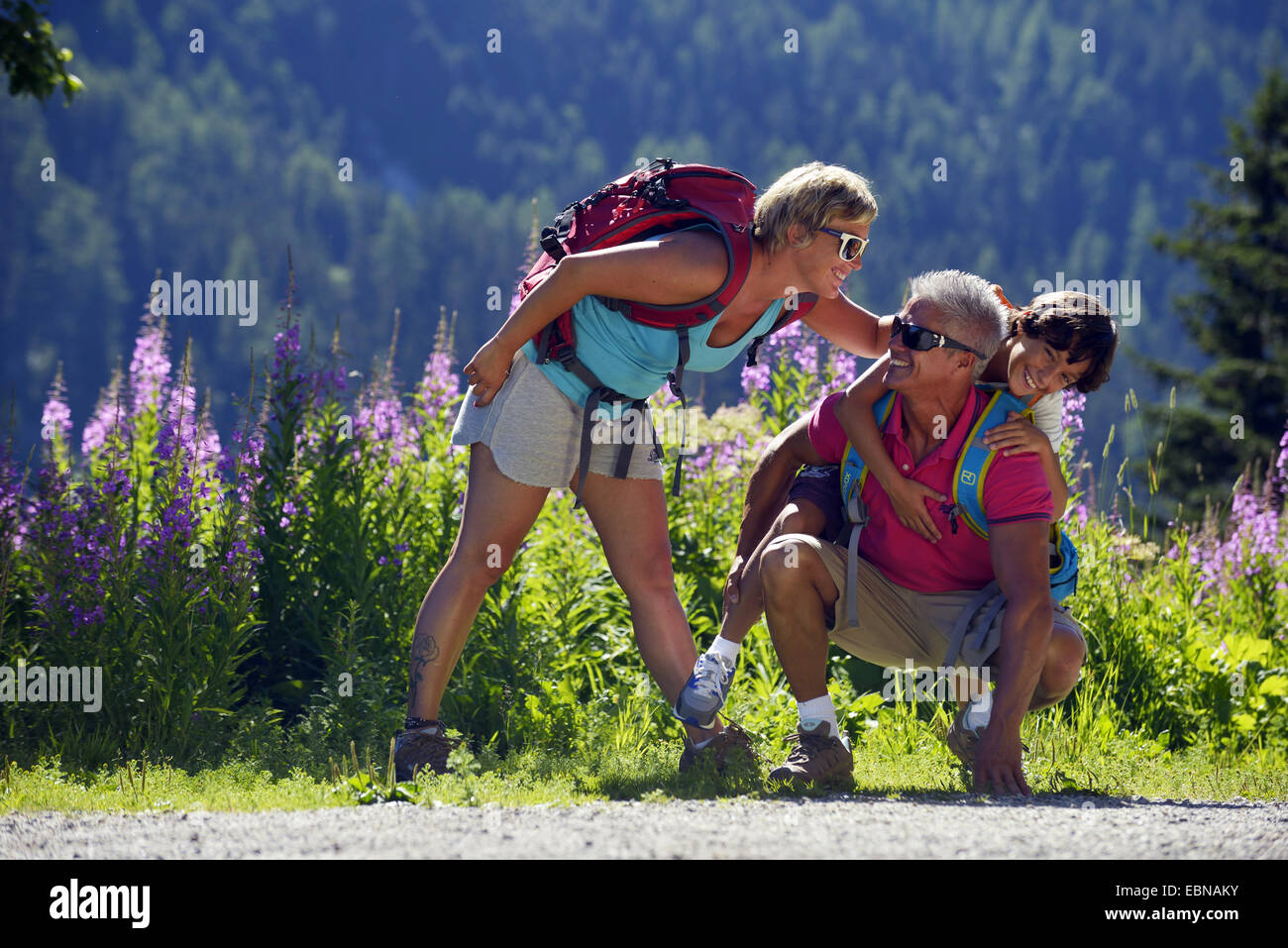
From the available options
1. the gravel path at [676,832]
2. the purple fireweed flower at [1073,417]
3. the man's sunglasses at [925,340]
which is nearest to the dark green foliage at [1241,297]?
the purple fireweed flower at [1073,417]

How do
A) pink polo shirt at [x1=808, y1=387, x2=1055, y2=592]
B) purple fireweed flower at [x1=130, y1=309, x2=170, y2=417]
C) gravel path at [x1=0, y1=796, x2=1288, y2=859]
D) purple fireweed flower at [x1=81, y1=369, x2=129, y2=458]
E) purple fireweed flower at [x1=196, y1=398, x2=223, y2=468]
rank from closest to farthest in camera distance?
gravel path at [x1=0, y1=796, x2=1288, y2=859] < pink polo shirt at [x1=808, y1=387, x2=1055, y2=592] < purple fireweed flower at [x1=196, y1=398, x2=223, y2=468] < purple fireweed flower at [x1=81, y1=369, x2=129, y2=458] < purple fireweed flower at [x1=130, y1=309, x2=170, y2=417]

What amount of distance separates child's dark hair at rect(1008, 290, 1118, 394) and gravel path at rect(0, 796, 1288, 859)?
4.65ft

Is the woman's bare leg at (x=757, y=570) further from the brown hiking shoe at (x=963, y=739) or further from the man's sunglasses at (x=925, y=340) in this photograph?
the brown hiking shoe at (x=963, y=739)

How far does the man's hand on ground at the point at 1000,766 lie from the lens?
3.96m

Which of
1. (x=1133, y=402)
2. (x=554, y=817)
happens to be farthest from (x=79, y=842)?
(x=1133, y=402)

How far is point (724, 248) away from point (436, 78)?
135045 millimetres

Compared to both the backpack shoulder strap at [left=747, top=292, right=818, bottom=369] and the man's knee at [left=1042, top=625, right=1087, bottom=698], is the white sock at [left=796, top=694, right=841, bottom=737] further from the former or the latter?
Answer: the backpack shoulder strap at [left=747, top=292, right=818, bottom=369]

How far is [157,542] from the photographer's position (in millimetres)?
5375

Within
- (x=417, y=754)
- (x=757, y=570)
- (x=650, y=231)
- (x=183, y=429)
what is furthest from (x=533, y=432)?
(x=183, y=429)

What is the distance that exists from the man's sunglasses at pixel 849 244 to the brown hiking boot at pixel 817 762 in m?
1.52

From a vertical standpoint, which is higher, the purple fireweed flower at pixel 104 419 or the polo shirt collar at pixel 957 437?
the purple fireweed flower at pixel 104 419

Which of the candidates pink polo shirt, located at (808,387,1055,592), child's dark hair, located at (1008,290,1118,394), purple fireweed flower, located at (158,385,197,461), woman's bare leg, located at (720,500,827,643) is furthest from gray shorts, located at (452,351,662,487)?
purple fireweed flower, located at (158,385,197,461)

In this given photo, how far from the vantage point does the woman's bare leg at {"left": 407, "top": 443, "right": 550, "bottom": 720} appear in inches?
168

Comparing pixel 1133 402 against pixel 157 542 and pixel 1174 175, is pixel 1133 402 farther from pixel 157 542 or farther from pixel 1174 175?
pixel 1174 175
